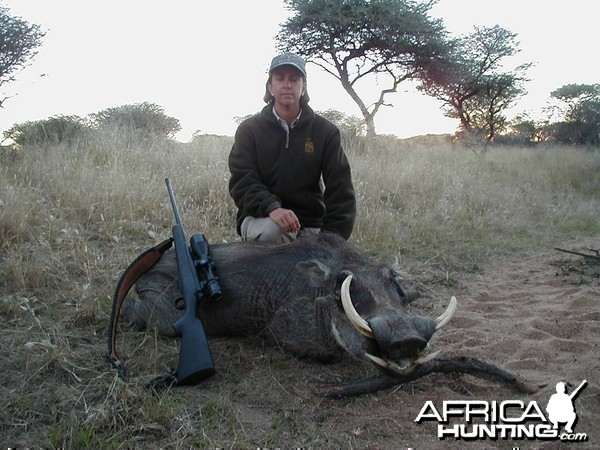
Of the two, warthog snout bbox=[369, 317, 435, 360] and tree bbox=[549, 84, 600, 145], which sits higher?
tree bbox=[549, 84, 600, 145]

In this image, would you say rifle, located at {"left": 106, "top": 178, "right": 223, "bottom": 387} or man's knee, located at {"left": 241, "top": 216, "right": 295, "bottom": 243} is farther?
man's knee, located at {"left": 241, "top": 216, "right": 295, "bottom": 243}

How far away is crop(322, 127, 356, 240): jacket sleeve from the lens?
3.93 metres

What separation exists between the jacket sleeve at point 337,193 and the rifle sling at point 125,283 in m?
1.17

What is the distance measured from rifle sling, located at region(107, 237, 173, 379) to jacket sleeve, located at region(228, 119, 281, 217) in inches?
25.1

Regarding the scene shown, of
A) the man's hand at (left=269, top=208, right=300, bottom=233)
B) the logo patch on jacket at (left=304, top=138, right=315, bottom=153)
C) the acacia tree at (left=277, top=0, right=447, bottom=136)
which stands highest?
the acacia tree at (left=277, top=0, right=447, bottom=136)

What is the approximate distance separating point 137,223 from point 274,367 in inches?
98.6

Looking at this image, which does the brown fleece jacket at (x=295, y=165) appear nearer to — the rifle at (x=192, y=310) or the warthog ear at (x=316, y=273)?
the rifle at (x=192, y=310)

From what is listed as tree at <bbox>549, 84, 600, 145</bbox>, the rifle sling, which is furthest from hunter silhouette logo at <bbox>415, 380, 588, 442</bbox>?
tree at <bbox>549, 84, 600, 145</bbox>

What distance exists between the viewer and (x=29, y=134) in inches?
313

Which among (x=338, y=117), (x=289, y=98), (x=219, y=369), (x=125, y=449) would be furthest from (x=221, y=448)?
(x=338, y=117)

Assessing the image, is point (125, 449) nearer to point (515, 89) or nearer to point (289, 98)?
point (289, 98)

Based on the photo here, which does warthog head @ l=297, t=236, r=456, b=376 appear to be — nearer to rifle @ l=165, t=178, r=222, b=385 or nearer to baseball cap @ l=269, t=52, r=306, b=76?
rifle @ l=165, t=178, r=222, b=385

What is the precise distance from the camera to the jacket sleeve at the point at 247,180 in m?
3.72

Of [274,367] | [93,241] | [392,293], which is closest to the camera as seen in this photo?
[392,293]
